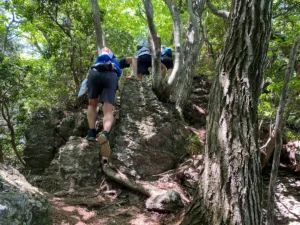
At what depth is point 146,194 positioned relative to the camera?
12.3 ft

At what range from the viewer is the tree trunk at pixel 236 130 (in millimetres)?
2473

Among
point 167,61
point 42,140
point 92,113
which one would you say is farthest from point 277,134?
point 42,140

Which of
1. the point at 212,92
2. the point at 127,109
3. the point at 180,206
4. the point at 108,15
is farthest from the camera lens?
the point at 108,15

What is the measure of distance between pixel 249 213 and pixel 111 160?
2.53 metres

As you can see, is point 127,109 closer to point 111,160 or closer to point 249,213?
point 111,160

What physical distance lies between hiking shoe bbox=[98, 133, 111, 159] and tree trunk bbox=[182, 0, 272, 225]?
5.92ft

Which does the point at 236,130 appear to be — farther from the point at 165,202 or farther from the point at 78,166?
the point at 78,166

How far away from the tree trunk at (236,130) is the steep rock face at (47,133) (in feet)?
12.5

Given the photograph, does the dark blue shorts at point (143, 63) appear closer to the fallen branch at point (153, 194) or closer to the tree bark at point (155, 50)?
the tree bark at point (155, 50)

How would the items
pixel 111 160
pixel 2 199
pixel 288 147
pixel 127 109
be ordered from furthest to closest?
pixel 288 147 < pixel 127 109 < pixel 111 160 < pixel 2 199

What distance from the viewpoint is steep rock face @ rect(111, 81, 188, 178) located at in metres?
4.45

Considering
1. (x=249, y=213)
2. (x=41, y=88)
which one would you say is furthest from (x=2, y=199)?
(x=41, y=88)

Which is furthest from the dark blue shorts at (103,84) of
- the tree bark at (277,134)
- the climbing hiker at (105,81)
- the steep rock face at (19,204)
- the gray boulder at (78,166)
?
the tree bark at (277,134)

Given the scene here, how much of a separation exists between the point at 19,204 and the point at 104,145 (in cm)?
211
